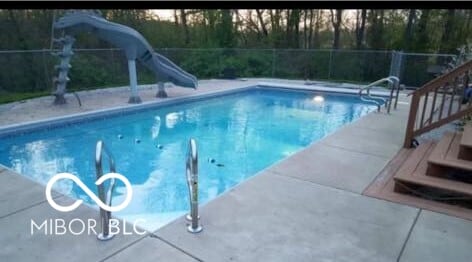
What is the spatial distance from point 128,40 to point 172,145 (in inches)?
129

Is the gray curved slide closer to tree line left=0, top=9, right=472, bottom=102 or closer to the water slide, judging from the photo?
the water slide

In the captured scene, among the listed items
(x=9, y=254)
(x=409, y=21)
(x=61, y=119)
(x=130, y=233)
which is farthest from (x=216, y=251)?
(x=409, y=21)

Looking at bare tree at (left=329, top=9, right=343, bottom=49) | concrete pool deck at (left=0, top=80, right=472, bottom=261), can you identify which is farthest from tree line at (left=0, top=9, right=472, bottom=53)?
concrete pool deck at (left=0, top=80, right=472, bottom=261)

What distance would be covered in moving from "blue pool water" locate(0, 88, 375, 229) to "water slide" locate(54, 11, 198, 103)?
835mm

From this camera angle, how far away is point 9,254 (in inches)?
94.4

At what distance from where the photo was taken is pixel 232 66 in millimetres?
14812

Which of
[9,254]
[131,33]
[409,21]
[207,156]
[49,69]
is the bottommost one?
[207,156]

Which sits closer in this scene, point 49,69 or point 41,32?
point 49,69

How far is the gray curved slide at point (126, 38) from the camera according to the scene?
746cm

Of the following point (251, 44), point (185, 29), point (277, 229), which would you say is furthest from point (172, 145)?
point (251, 44)

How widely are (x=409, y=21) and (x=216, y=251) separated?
534 inches

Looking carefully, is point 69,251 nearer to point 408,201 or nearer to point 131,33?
point 408,201

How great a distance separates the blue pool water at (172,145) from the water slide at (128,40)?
32.9 inches

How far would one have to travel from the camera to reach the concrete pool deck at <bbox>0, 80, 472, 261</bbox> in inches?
96.3
